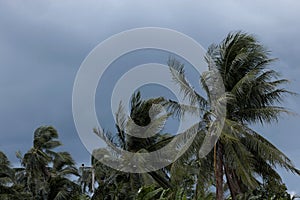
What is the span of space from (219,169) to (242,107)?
2.73 m

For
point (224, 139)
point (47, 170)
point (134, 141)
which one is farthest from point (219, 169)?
point (47, 170)

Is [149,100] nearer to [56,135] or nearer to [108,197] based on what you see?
[108,197]

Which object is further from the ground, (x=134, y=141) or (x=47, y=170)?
(x=47, y=170)

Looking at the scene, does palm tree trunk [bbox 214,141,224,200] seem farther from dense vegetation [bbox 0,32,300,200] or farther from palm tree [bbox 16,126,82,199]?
palm tree [bbox 16,126,82,199]

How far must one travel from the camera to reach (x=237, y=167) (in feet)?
58.4

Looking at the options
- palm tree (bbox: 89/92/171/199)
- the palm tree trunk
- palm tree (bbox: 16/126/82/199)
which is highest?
palm tree (bbox: 16/126/82/199)

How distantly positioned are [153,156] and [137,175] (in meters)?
1.15

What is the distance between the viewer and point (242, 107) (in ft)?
65.3

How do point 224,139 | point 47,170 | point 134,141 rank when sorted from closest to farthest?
point 224,139 → point 134,141 → point 47,170

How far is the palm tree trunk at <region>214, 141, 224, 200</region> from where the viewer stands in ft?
60.9

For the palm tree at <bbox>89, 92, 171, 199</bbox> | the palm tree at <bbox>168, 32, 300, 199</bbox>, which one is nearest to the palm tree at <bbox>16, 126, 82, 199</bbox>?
the palm tree at <bbox>89, 92, 171, 199</bbox>

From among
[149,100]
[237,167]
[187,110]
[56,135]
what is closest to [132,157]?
[149,100]

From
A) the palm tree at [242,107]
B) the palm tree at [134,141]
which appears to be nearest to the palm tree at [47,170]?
the palm tree at [134,141]

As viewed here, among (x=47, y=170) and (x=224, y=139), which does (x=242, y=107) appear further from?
(x=47, y=170)
